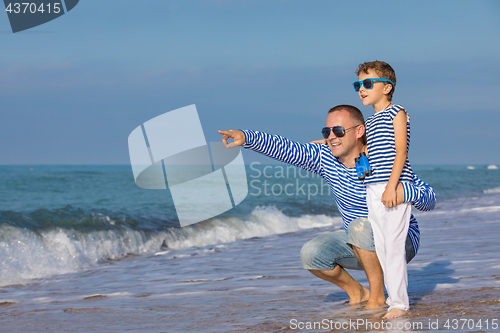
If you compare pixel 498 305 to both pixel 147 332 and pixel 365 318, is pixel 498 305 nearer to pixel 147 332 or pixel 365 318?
pixel 365 318

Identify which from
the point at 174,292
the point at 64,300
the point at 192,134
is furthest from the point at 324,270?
the point at 192,134

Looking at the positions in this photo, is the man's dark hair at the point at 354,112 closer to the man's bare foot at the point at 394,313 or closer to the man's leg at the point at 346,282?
the man's leg at the point at 346,282

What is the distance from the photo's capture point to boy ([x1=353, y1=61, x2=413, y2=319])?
2.88 metres

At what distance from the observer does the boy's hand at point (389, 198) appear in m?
2.86

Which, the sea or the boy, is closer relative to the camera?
the boy

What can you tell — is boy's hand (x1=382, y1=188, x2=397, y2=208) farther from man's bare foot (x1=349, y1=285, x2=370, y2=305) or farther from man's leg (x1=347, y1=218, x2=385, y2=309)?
man's bare foot (x1=349, y1=285, x2=370, y2=305)

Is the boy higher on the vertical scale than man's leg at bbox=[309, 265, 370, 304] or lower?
higher

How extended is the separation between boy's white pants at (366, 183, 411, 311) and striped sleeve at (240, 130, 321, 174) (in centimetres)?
58

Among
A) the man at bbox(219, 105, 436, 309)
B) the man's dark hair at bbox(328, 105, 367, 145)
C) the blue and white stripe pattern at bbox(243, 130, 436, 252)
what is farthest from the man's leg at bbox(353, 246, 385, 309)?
the man's dark hair at bbox(328, 105, 367, 145)

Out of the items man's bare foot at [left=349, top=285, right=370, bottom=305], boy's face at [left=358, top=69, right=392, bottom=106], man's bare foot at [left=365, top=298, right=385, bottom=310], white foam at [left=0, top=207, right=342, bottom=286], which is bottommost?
white foam at [left=0, top=207, right=342, bottom=286]

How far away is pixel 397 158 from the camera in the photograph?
2.84 metres

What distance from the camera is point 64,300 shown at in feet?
15.7

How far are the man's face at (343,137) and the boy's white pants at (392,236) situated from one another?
320 mm

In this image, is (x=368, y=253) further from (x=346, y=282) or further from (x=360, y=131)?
(x=360, y=131)
